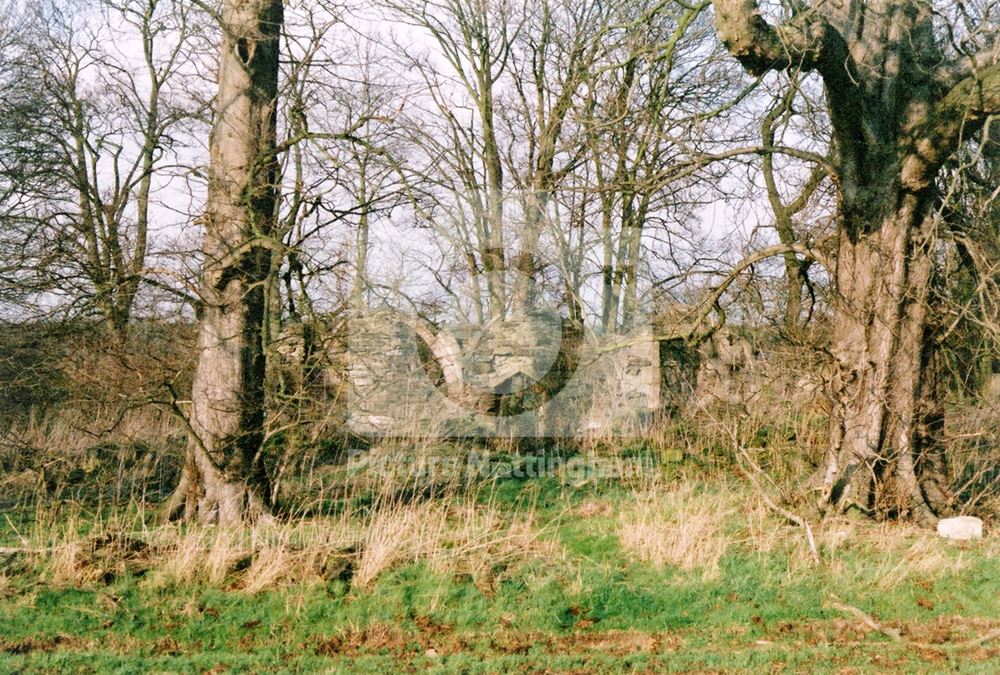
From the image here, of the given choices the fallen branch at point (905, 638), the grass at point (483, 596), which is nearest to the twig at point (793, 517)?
the grass at point (483, 596)

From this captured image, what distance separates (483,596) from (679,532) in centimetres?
194

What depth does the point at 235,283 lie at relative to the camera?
25.9 feet

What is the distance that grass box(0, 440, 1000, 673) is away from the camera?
5.28 meters

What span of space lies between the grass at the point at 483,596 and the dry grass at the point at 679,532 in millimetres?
22

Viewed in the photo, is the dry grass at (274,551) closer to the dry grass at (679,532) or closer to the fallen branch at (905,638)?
the dry grass at (679,532)

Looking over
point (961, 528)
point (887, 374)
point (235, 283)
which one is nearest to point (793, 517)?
point (961, 528)

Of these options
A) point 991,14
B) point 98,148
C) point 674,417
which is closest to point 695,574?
point 991,14

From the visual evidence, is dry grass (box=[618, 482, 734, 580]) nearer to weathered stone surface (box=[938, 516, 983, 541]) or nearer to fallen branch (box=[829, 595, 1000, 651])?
fallen branch (box=[829, 595, 1000, 651])

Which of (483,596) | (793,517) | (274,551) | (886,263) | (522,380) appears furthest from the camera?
(522,380)

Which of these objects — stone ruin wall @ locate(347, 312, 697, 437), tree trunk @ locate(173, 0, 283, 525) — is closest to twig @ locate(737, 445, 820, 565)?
stone ruin wall @ locate(347, 312, 697, 437)

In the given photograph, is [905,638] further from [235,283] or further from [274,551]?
[235,283]

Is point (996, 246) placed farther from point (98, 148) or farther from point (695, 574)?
point (98, 148)

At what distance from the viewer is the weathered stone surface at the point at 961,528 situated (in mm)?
7742

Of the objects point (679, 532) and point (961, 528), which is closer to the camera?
point (679, 532)
